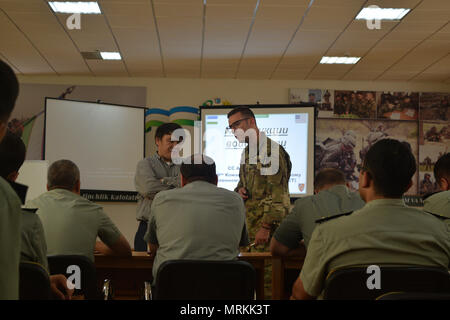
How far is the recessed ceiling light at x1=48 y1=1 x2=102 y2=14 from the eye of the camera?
Result: 4324 millimetres

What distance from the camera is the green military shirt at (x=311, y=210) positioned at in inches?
92.1

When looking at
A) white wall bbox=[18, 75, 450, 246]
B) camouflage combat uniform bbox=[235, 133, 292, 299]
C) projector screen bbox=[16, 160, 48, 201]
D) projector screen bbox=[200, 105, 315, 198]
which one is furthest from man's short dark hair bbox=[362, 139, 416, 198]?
white wall bbox=[18, 75, 450, 246]

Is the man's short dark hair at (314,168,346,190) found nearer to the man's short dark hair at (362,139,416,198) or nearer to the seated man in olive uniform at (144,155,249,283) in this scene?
the seated man in olive uniform at (144,155,249,283)

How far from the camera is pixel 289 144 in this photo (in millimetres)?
5906

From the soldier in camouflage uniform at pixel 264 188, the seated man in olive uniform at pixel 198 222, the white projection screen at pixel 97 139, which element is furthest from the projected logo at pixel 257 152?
the white projection screen at pixel 97 139

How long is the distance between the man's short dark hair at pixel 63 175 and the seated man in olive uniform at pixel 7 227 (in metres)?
1.64

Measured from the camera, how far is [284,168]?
346 centimetres

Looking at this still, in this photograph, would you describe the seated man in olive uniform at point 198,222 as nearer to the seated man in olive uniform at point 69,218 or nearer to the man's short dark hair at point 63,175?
the seated man in olive uniform at point 69,218

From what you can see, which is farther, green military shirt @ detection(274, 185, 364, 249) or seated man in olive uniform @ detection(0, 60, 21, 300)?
green military shirt @ detection(274, 185, 364, 249)

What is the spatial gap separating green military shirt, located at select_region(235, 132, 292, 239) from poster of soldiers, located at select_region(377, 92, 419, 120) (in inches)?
161

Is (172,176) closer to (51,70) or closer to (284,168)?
(284,168)

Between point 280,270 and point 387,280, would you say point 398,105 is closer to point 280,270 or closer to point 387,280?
point 280,270
